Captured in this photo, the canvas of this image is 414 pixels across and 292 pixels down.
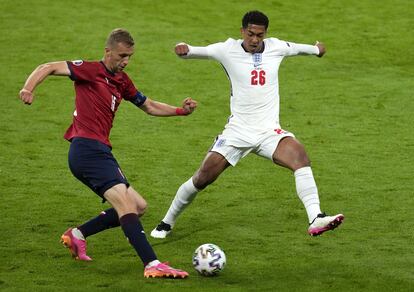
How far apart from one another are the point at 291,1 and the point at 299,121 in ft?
23.0

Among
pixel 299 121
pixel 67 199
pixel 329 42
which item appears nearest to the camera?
pixel 67 199

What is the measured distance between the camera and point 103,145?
1037cm

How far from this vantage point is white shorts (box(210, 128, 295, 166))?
1114cm

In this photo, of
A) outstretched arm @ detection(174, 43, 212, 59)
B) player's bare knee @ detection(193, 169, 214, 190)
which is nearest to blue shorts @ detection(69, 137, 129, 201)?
player's bare knee @ detection(193, 169, 214, 190)

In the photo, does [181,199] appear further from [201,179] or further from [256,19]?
[256,19]

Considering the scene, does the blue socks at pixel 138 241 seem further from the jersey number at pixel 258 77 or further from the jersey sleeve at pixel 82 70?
the jersey number at pixel 258 77

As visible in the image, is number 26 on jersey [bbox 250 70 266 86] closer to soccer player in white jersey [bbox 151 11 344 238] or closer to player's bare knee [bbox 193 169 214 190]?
soccer player in white jersey [bbox 151 11 344 238]

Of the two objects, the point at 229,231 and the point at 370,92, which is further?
the point at 370,92

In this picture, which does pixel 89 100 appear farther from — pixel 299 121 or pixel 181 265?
pixel 299 121

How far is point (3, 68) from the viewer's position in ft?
65.7

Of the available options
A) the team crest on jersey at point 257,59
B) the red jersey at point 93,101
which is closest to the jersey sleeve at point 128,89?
the red jersey at point 93,101

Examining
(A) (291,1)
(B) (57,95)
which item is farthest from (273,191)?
(A) (291,1)

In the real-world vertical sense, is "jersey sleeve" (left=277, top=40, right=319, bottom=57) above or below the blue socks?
above

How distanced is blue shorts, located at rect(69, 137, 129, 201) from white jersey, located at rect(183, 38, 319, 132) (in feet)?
5.30
